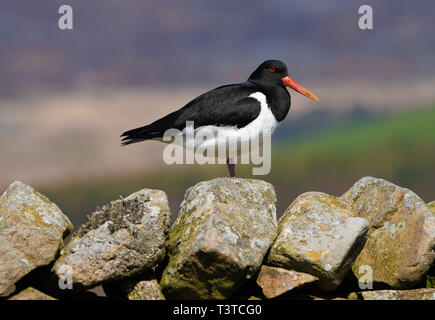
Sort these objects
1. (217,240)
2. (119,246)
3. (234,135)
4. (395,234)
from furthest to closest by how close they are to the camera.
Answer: (234,135), (395,234), (119,246), (217,240)

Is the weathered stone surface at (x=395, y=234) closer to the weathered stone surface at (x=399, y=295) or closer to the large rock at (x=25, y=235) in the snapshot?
the weathered stone surface at (x=399, y=295)

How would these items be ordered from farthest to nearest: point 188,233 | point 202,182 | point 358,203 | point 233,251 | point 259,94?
point 259,94, point 358,203, point 202,182, point 188,233, point 233,251

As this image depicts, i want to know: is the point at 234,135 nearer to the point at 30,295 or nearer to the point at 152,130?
the point at 152,130

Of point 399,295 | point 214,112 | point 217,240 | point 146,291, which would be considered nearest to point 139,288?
point 146,291

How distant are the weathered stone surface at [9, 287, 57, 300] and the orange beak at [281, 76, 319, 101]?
6.29 m

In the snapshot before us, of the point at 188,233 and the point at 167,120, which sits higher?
the point at 167,120

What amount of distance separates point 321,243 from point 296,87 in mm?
4197

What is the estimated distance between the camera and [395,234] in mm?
8289

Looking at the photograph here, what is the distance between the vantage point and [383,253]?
27.0 ft

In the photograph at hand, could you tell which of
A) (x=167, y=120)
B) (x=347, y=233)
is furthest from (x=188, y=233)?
(x=167, y=120)

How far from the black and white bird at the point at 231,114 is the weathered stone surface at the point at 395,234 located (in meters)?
2.28

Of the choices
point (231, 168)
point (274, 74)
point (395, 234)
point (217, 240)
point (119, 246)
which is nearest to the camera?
point (217, 240)
